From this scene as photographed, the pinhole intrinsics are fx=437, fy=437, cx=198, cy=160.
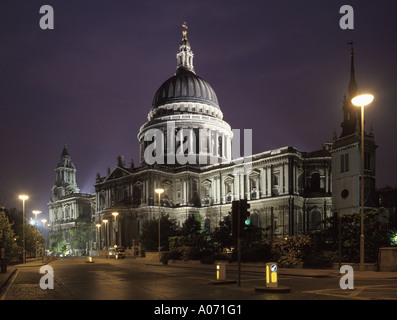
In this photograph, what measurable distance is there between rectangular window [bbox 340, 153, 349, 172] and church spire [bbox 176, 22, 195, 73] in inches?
2616

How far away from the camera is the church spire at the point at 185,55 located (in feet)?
375

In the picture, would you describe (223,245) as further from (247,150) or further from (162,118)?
(162,118)

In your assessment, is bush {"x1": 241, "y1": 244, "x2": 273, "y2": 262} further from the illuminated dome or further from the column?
the illuminated dome

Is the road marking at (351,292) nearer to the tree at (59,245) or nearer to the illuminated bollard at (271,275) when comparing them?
the illuminated bollard at (271,275)

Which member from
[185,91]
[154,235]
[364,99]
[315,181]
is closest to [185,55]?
[185,91]

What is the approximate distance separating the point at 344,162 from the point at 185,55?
230 feet

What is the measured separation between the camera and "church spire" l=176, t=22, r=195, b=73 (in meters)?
114

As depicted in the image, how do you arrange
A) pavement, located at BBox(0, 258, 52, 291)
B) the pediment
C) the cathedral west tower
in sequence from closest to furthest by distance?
pavement, located at BBox(0, 258, 52, 291) → the cathedral west tower → the pediment

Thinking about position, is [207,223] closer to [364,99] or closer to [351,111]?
[351,111]

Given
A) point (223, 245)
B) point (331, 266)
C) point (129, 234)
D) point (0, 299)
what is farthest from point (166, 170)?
point (0, 299)

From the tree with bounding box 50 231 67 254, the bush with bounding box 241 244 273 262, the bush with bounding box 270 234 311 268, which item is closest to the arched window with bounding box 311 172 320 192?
the bush with bounding box 241 244 273 262

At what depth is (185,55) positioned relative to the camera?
376 feet
